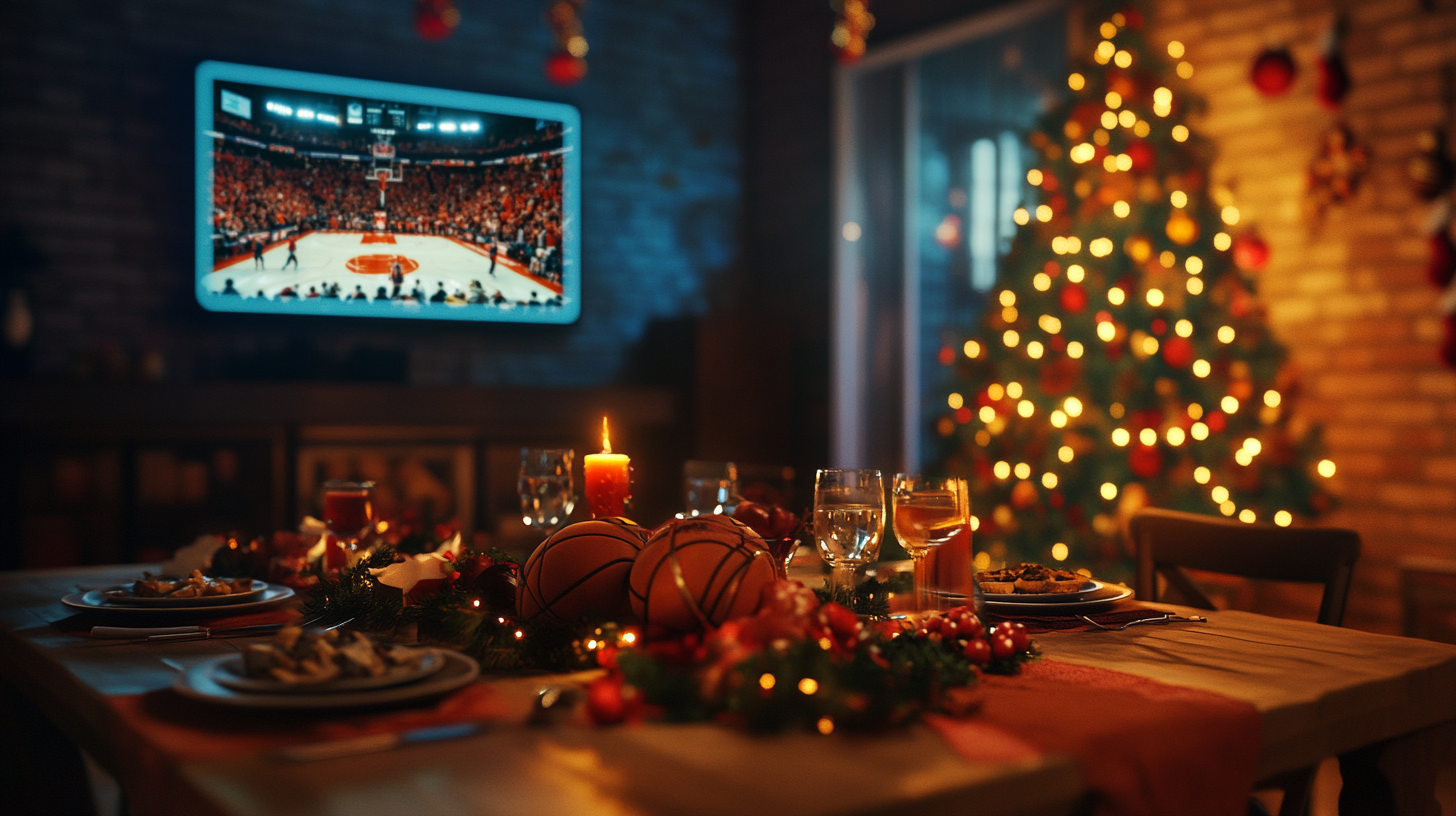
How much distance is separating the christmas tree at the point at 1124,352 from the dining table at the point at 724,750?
1.97 m

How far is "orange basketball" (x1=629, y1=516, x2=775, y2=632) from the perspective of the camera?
97 centimetres

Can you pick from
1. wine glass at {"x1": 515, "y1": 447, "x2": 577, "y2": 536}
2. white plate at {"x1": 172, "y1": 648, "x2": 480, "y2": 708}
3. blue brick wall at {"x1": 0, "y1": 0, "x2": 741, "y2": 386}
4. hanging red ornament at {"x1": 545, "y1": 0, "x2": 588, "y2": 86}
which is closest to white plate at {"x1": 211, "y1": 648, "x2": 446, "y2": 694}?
white plate at {"x1": 172, "y1": 648, "x2": 480, "y2": 708}

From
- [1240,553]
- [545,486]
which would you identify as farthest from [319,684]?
[1240,553]

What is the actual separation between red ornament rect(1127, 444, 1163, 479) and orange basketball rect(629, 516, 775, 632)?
2357mm

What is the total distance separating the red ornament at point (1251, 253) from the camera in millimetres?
3100

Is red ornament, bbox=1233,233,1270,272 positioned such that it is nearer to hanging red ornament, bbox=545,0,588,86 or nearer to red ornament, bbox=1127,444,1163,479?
red ornament, bbox=1127,444,1163,479

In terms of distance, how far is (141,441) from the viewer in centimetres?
361

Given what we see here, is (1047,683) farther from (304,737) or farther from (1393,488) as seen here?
(1393,488)

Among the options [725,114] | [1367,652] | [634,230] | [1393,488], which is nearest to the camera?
[1367,652]

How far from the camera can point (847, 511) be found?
3.74ft

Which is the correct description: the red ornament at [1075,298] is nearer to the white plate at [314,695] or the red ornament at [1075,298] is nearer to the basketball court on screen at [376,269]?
the basketball court on screen at [376,269]

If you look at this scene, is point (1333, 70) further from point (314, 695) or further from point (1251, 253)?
point (314, 695)

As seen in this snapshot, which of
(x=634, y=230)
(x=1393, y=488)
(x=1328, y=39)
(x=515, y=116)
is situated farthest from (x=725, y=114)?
(x=1393, y=488)

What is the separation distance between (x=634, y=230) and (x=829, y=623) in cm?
424
